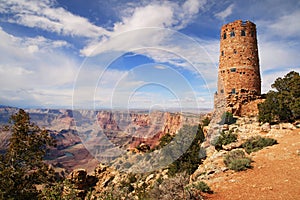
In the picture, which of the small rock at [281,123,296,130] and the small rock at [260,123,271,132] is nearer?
the small rock at [281,123,296,130]

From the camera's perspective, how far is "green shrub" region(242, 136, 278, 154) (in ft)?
46.3

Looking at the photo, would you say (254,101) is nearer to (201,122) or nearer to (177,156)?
(201,122)

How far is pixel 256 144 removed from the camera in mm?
14797

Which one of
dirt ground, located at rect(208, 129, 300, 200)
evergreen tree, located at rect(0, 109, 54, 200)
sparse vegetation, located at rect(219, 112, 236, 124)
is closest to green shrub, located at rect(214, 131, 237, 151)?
dirt ground, located at rect(208, 129, 300, 200)

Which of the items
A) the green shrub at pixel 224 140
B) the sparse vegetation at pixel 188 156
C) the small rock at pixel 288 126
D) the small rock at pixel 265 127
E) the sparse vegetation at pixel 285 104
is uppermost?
the sparse vegetation at pixel 285 104

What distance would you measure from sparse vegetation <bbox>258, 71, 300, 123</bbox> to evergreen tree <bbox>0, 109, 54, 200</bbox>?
61.4 ft

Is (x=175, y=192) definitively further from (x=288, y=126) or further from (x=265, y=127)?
(x=288, y=126)

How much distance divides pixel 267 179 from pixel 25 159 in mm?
10797

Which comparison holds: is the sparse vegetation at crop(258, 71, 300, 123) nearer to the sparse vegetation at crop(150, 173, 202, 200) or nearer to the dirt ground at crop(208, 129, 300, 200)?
the dirt ground at crop(208, 129, 300, 200)

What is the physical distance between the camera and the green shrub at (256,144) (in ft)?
46.3

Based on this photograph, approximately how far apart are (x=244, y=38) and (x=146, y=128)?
27.9 m

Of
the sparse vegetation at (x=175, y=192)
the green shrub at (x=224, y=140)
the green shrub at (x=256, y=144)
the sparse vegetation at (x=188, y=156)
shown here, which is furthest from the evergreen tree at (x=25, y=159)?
the green shrub at (x=224, y=140)

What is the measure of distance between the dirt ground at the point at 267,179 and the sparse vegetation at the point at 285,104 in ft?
21.8

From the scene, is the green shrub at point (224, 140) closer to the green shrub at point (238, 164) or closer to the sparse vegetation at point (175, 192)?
the green shrub at point (238, 164)
